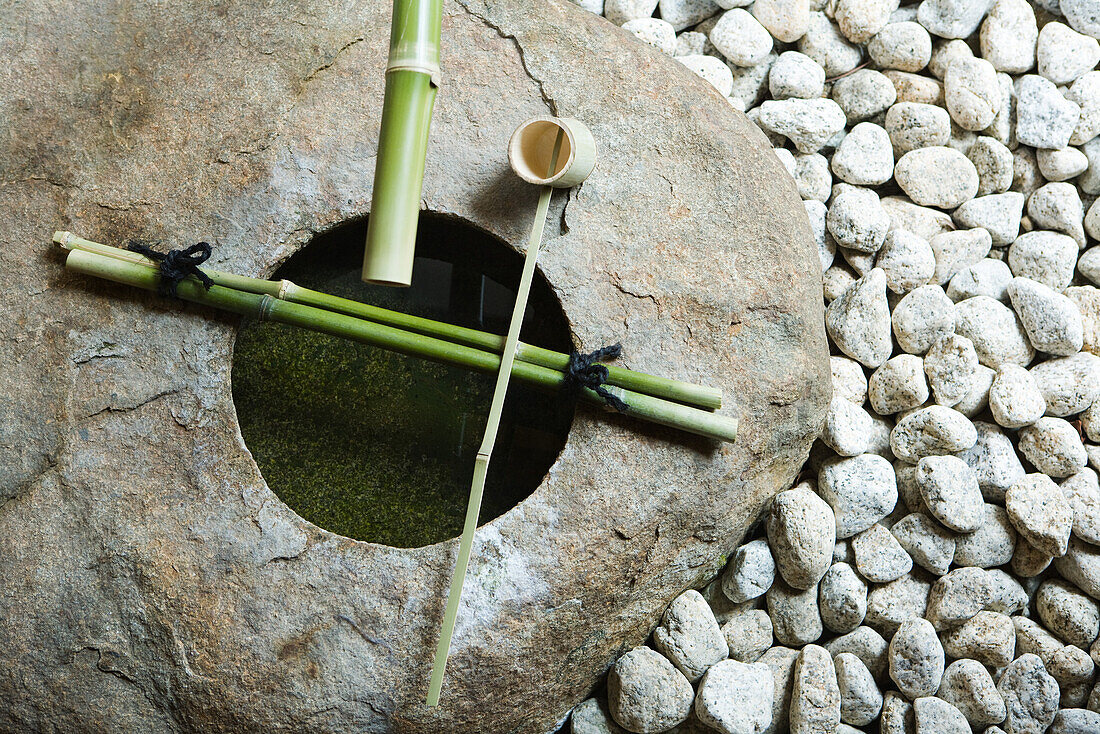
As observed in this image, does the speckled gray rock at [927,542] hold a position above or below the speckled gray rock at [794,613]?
above

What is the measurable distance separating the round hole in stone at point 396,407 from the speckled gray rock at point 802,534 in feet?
1.82

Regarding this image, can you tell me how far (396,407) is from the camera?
2.06 m

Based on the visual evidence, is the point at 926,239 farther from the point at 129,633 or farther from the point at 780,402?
the point at 129,633

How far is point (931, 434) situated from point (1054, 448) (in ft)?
0.96

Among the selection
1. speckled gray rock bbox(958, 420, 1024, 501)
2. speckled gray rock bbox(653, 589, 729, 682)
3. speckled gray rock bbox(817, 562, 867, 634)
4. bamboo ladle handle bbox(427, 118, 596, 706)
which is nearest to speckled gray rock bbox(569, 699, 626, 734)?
speckled gray rock bbox(653, 589, 729, 682)

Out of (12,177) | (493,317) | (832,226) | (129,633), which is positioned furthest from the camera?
(832,226)

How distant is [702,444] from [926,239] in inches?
41.3

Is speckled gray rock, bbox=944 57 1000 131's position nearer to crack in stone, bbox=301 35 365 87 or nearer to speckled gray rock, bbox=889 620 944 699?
speckled gray rock, bbox=889 620 944 699

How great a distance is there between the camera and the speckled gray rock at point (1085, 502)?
2072mm

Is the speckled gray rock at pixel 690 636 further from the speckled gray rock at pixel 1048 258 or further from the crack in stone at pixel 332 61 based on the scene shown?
the crack in stone at pixel 332 61

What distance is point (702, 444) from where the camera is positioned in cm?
183

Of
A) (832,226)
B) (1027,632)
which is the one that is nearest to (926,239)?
(832,226)

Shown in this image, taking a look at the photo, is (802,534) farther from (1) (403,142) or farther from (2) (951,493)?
(1) (403,142)

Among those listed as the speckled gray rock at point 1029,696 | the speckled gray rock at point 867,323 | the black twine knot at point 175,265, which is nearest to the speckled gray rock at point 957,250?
the speckled gray rock at point 867,323
